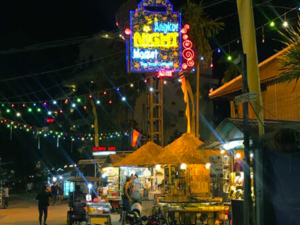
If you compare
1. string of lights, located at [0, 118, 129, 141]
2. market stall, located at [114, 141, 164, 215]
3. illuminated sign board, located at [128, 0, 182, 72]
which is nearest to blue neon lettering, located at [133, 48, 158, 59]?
illuminated sign board, located at [128, 0, 182, 72]

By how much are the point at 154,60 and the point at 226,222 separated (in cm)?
948

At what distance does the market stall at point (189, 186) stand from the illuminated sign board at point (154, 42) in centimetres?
460

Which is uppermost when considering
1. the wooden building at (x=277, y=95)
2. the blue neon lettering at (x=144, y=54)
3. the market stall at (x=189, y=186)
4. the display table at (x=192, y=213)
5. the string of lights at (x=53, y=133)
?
the blue neon lettering at (x=144, y=54)

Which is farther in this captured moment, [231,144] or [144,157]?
[144,157]

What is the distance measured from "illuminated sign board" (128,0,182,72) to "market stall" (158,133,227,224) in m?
4.60

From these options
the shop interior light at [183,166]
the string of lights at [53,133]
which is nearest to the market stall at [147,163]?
the shop interior light at [183,166]

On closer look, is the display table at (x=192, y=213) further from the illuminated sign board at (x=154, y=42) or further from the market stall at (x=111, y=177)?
the market stall at (x=111, y=177)

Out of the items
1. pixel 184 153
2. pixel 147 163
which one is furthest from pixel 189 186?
pixel 147 163

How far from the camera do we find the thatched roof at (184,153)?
16.9 meters

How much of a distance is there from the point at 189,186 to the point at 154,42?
24.6 feet

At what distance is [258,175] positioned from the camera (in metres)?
8.91

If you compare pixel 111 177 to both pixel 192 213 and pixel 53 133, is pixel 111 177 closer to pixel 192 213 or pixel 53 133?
pixel 53 133

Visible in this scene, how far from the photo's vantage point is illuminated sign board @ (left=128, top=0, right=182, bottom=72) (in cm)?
2125

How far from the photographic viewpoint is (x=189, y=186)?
18.1m
